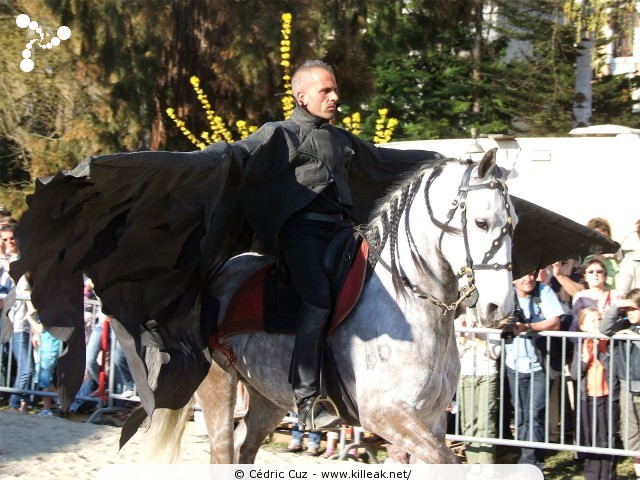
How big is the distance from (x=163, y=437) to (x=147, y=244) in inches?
56.0

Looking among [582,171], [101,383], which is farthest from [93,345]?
[582,171]

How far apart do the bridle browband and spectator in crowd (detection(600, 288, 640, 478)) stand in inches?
104

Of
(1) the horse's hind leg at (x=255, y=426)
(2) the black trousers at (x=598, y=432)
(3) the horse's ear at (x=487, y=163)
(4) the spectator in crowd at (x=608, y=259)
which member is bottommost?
(2) the black trousers at (x=598, y=432)

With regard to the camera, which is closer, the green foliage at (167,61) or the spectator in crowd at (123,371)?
the spectator in crowd at (123,371)

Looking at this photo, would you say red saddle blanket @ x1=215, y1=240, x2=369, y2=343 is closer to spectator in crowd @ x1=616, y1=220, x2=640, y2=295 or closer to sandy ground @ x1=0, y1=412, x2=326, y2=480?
sandy ground @ x1=0, y1=412, x2=326, y2=480

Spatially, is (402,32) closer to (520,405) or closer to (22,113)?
(22,113)

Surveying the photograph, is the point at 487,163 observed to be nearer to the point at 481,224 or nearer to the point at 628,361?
the point at 481,224

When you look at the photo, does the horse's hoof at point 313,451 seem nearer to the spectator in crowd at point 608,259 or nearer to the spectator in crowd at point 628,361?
the spectator in crowd at point 628,361

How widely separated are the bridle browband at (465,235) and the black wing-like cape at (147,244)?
3.39 ft

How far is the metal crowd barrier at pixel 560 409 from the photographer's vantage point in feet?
24.4

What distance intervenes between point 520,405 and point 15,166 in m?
12.1

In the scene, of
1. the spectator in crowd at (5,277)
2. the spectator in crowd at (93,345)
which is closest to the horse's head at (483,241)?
the spectator in crowd at (93,345)

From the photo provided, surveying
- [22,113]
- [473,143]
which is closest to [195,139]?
[473,143]

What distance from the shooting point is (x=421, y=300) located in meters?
5.25
